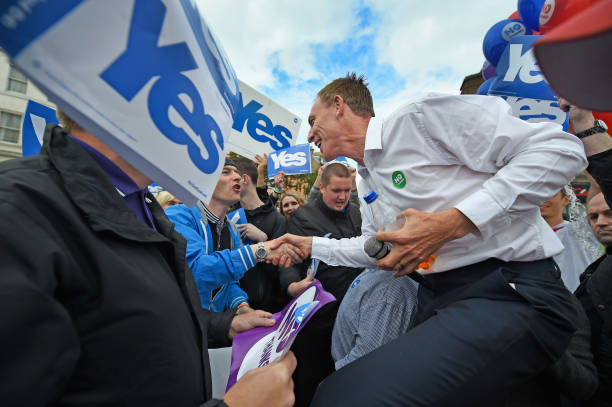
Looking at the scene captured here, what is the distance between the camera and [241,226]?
3082 mm

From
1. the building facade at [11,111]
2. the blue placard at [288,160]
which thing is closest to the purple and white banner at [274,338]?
the blue placard at [288,160]

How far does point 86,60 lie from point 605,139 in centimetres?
198

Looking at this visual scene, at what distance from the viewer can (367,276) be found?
1.84 meters

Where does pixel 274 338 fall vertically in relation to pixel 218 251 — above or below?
above

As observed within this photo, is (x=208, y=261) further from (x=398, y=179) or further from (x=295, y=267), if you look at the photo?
(x=398, y=179)

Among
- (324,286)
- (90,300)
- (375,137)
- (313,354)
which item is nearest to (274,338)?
(90,300)

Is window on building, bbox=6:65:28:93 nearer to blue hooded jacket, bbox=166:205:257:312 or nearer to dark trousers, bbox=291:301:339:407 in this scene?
blue hooded jacket, bbox=166:205:257:312

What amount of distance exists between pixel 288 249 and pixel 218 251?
1.79ft

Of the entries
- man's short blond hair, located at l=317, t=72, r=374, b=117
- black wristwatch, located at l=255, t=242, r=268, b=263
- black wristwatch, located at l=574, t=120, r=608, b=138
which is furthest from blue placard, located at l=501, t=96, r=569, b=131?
black wristwatch, located at l=255, t=242, r=268, b=263

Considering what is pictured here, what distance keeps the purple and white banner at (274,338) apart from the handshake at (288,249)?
32.2 inches

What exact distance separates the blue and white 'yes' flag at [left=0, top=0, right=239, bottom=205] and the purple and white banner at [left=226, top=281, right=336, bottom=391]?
0.49 metres

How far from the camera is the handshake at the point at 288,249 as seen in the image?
7.25 feet

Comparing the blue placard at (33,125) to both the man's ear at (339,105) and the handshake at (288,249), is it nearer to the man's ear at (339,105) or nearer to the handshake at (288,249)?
the handshake at (288,249)

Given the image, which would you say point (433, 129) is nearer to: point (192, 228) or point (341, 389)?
point (341, 389)
